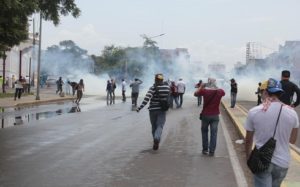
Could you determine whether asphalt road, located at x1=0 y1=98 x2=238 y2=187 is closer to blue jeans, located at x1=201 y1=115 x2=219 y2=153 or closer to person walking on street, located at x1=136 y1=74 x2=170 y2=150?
blue jeans, located at x1=201 y1=115 x2=219 y2=153

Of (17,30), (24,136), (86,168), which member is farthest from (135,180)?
(17,30)

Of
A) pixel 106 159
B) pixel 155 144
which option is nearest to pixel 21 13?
pixel 155 144

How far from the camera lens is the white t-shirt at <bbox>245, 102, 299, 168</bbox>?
5.29m

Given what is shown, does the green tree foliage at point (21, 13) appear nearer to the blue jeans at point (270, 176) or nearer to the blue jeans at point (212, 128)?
the blue jeans at point (212, 128)

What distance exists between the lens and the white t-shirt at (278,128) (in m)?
5.29

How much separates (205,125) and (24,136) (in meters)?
5.85

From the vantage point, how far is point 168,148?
509 inches

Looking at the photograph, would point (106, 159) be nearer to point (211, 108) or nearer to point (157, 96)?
point (157, 96)

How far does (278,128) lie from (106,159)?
634 cm

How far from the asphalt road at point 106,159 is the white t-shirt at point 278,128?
348 centimetres

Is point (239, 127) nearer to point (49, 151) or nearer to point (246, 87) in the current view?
point (49, 151)

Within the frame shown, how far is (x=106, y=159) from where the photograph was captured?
440 inches

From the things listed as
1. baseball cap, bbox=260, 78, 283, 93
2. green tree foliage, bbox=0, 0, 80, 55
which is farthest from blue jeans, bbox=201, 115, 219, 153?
green tree foliage, bbox=0, 0, 80, 55

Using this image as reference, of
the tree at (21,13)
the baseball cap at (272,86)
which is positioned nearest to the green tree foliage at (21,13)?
the tree at (21,13)
